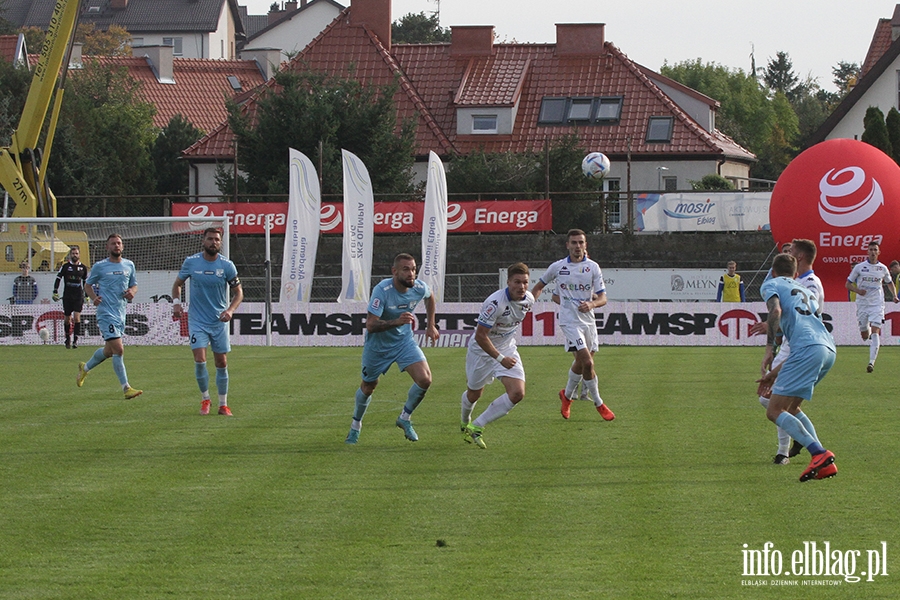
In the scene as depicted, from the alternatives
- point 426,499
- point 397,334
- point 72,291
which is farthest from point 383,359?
point 72,291

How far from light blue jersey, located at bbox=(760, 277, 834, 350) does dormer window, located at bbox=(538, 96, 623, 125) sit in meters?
42.9

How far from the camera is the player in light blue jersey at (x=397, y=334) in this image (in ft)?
36.3

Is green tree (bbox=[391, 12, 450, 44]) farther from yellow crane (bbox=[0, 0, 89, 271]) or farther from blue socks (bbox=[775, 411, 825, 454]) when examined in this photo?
blue socks (bbox=[775, 411, 825, 454])

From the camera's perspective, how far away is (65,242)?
29406 millimetres

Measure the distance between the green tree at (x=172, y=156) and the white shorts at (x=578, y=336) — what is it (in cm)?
4315

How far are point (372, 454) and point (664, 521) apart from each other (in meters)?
3.64

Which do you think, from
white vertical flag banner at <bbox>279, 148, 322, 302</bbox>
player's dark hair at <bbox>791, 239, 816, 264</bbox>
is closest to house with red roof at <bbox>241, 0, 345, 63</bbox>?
white vertical flag banner at <bbox>279, 148, 322, 302</bbox>

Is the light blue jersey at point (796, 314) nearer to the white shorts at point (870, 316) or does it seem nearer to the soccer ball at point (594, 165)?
the white shorts at point (870, 316)

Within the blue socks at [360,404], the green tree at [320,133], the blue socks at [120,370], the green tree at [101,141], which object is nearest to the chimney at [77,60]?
the green tree at [101,141]

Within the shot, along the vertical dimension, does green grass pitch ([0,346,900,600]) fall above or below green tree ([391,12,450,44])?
below

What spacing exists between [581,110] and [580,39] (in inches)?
169

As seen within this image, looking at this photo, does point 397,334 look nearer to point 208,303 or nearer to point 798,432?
point 208,303

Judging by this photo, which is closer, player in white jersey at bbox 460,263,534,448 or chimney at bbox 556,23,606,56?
player in white jersey at bbox 460,263,534,448

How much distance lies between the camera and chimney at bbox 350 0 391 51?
5547 centimetres
